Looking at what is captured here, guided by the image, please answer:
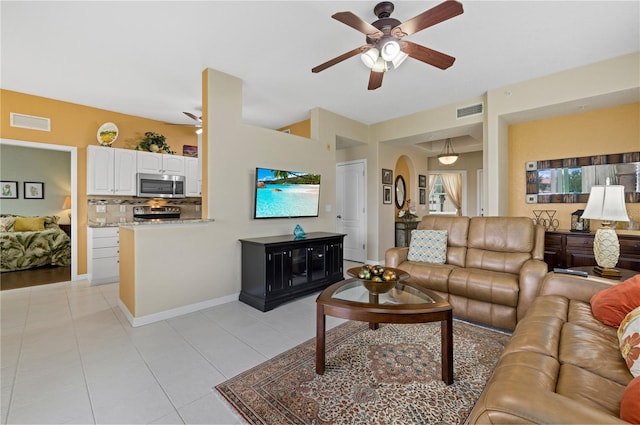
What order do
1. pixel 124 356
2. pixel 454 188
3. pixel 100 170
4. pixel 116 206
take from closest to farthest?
pixel 124 356 → pixel 100 170 → pixel 116 206 → pixel 454 188

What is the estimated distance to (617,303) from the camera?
5.47 ft

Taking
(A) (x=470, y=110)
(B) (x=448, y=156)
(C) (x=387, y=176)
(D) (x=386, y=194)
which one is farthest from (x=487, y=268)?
(B) (x=448, y=156)

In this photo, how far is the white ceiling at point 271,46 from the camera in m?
2.41

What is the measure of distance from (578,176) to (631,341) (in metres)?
3.83

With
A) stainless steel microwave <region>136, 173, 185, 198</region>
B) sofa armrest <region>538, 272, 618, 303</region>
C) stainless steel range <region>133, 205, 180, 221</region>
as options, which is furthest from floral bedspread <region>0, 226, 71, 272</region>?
sofa armrest <region>538, 272, 618, 303</region>

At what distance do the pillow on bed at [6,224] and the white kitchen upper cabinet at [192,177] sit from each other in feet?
11.2

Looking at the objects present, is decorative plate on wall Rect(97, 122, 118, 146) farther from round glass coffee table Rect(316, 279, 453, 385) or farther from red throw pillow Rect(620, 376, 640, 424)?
red throw pillow Rect(620, 376, 640, 424)

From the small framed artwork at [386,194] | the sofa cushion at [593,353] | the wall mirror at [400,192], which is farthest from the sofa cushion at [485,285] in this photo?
the wall mirror at [400,192]

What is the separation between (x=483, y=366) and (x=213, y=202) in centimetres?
314

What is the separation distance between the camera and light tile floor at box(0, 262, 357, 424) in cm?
164

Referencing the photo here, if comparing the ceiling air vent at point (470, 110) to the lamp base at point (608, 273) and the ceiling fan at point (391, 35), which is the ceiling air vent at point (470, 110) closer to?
the ceiling fan at point (391, 35)

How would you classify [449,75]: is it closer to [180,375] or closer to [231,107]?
[231,107]

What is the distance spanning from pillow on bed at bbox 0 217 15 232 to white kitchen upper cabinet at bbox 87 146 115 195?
2513 millimetres

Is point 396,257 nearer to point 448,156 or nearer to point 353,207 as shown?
point 353,207
